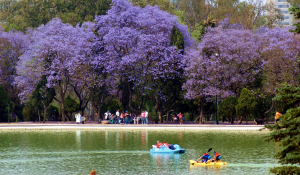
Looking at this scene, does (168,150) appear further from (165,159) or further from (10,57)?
(10,57)

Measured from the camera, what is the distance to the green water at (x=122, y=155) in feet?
70.0

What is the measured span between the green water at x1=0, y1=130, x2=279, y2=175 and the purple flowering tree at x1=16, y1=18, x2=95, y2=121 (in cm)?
1894

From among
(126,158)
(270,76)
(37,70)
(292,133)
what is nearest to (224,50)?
(270,76)

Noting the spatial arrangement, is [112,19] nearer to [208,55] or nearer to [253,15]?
[208,55]

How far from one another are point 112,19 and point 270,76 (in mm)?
19863

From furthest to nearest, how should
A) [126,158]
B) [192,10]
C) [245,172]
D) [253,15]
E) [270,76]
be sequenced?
[192,10], [253,15], [270,76], [126,158], [245,172]

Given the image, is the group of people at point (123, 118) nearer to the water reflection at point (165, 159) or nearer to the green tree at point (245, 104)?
the green tree at point (245, 104)

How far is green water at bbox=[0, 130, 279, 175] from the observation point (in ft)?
70.0

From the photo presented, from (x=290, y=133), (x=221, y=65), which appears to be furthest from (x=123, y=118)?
(x=290, y=133)

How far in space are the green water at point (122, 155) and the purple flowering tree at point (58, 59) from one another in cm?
1894

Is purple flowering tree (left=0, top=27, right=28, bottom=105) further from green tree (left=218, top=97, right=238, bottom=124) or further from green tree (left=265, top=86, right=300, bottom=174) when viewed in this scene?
green tree (left=265, top=86, right=300, bottom=174)

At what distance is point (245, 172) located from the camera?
2028 cm

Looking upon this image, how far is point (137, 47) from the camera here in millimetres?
53188

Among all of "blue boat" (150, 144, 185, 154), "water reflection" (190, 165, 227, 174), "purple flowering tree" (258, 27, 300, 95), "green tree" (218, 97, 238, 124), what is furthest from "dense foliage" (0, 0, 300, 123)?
"water reflection" (190, 165, 227, 174)
